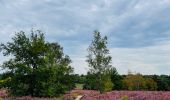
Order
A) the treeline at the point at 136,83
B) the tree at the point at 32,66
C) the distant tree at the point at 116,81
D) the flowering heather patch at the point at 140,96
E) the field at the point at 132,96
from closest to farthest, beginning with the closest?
1. the flowering heather patch at the point at 140,96
2. the field at the point at 132,96
3. the tree at the point at 32,66
4. the treeline at the point at 136,83
5. the distant tree at the point at 116,81

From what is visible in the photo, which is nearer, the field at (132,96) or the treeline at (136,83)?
the field at (132,96)

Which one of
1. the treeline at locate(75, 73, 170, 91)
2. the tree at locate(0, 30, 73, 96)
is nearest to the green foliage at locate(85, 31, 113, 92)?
the tree at locate(0, 30, 73, 96)

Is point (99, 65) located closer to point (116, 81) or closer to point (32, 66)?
point (32, 66)

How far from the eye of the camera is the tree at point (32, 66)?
42688mm

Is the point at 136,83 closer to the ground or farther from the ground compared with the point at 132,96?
farther from the ground

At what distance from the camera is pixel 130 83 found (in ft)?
308

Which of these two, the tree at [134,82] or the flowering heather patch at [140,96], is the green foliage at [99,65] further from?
the tree at [134,82]

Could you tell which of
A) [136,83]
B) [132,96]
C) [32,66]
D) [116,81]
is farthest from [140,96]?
[116,81]

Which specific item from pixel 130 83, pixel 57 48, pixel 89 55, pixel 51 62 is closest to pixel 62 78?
pixel 51 62

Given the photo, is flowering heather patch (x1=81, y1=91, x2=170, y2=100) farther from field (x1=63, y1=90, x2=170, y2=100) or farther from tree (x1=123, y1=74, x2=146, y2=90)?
tree (x1=123, y1=74, x2=146, y2=90)

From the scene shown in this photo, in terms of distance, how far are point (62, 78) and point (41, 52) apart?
524 cm

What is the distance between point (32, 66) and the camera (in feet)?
143

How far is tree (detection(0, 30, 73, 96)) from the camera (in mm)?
42688

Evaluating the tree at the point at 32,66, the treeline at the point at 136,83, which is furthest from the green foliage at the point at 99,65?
the treeline at the point at 136,83
